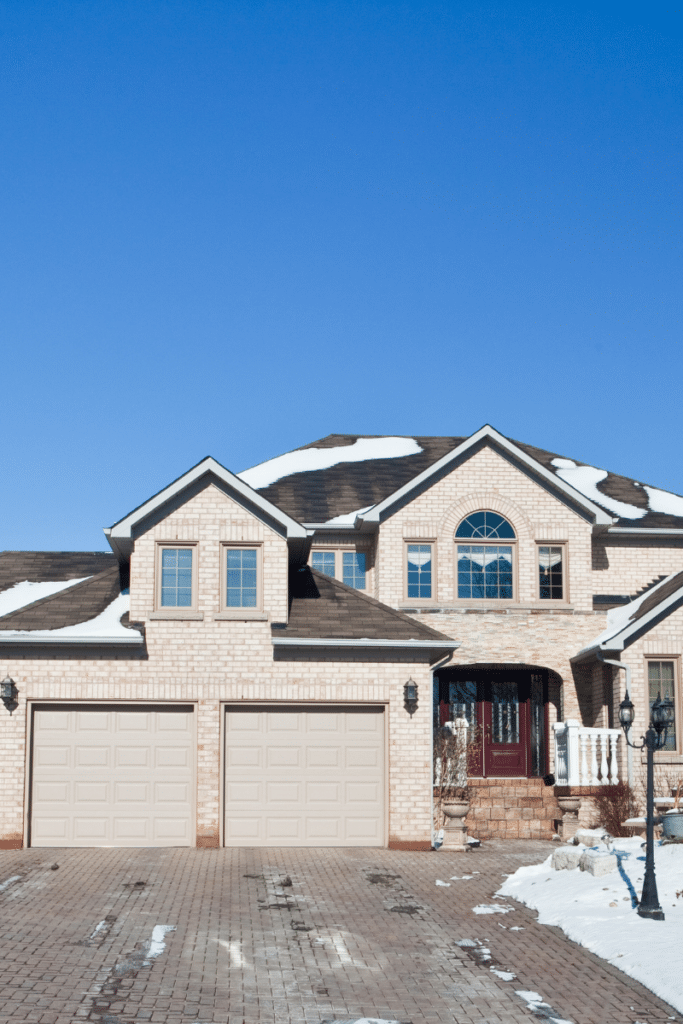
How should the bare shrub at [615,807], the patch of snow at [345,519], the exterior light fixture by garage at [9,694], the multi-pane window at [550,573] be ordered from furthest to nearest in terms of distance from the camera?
the patch of snow at [345,519], the multi-pane window at [550,573], the bare shrub at [615,807], the exterior light fixture by garage at [9,694]

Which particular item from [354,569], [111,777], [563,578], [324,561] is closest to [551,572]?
[563,578]

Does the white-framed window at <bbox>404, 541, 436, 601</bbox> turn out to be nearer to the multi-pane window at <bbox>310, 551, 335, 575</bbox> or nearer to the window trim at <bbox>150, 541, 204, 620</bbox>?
the multi-pane window at <bbox>310, 551, 335, 575</bbox>

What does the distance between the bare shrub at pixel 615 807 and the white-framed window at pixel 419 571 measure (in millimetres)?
5388

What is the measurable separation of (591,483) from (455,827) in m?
11.7

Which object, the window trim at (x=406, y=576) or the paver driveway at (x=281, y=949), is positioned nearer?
the paver driveway at (x=281, y=949)

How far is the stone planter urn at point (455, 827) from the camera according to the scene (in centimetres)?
1892

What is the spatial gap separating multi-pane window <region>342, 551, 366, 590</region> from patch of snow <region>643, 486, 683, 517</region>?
7150 millimetres

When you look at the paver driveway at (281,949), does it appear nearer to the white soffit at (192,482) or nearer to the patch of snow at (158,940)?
the patch of snow at (158,940)

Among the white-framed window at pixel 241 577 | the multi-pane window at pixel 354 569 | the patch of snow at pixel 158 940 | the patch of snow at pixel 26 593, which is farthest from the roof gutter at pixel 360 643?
the patch of snow at pixel 158 940

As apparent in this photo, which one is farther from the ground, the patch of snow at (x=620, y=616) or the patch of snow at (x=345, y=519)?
the patch of snow at (x=345, y=519)

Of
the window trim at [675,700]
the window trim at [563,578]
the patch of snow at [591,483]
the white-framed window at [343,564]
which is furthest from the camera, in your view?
the patch of snow at [591,483]

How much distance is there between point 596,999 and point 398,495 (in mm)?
14484

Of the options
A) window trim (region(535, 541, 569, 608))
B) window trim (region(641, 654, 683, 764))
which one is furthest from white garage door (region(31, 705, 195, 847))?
window trim (region(641, 654, 683, 764))

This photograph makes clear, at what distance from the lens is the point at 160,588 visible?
19.6 m
